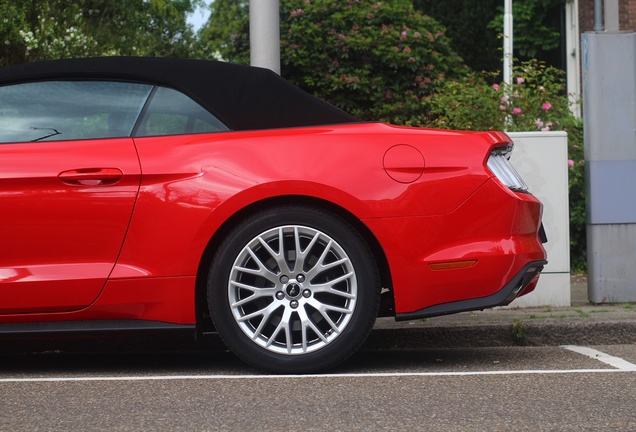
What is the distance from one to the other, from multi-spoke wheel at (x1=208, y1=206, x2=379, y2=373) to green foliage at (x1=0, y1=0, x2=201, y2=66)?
7.21 meters

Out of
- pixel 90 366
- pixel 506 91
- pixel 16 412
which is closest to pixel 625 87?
pixel 506 91

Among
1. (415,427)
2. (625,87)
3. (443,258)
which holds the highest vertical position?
(625,87)

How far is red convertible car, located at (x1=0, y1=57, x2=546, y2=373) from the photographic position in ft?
18.7

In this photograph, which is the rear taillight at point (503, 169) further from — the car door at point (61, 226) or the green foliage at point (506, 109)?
the green foliage at point (506, 109)

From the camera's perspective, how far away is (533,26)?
78.2 ft

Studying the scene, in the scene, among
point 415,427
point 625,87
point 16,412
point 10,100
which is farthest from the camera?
point 625,87

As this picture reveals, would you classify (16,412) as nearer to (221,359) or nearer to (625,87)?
(221,359)

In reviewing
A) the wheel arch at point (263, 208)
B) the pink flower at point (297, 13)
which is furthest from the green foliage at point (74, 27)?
the wheel arch at point (263, 208)

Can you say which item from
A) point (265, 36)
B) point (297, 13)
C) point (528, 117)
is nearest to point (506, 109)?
point (528, 117)

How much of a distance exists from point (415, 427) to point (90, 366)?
2.45 meters

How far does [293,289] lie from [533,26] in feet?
62.7

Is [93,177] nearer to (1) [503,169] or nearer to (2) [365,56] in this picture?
(1) [503,169]

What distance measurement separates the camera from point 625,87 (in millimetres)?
8250

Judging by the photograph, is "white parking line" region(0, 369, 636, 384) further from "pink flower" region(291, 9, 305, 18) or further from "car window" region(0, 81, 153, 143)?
"pink flower" region(291, 9, 305, 18)
